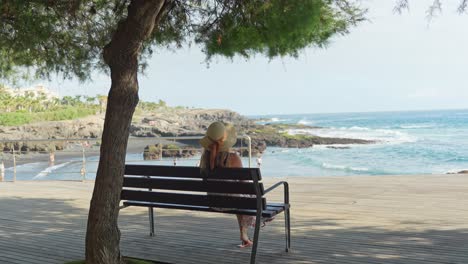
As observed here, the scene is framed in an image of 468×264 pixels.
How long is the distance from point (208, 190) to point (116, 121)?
98 cm

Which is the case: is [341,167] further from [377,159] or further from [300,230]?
[300,230]

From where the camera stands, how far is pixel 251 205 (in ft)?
12.8

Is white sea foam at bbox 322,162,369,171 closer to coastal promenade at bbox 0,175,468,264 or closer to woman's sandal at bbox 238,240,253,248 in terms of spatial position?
coastal promenade at bbox 0,175,468,264

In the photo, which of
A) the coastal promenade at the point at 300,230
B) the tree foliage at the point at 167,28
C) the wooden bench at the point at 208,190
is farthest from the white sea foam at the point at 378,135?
the wooden bench at the point at 208,190

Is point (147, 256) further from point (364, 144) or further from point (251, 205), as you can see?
point (364, 144)

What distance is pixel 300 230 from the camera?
17.1 ft

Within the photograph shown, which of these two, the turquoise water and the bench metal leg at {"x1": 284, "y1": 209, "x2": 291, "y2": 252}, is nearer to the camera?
the bench metal leg at {"x1": 284, "y1": 209, "x2": 291, "y2": 252}

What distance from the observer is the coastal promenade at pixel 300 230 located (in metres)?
4.27

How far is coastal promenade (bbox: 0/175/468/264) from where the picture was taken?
14.0 ft

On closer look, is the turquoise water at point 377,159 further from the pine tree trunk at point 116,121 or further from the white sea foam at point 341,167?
the pine tree trunk at point 116,121

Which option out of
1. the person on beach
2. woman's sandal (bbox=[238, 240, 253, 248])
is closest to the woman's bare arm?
the person on beach

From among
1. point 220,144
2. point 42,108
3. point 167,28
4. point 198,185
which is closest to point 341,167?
point 167,28

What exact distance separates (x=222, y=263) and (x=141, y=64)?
225cm

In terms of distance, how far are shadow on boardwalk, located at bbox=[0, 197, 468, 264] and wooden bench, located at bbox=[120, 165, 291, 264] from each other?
0.41 m
